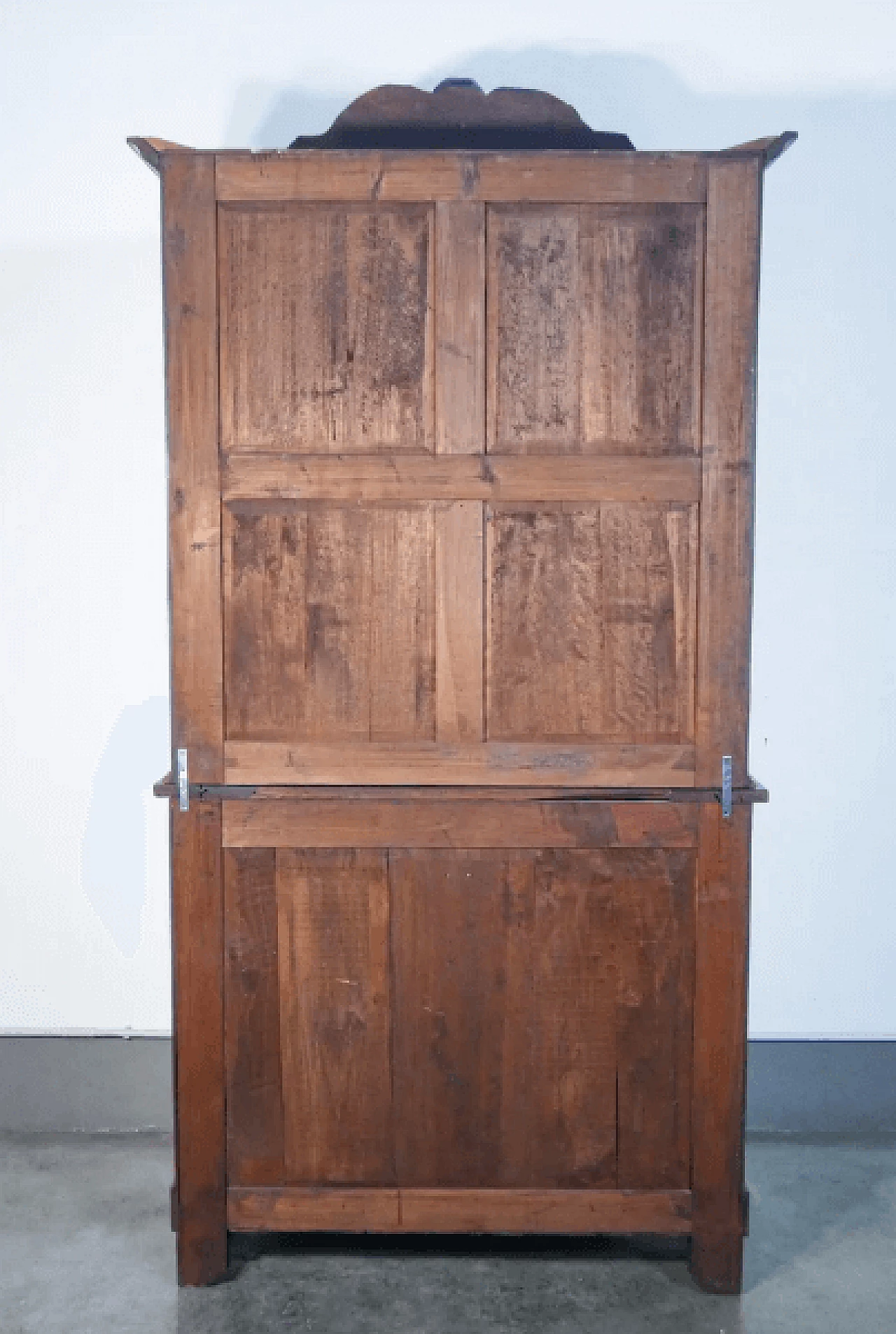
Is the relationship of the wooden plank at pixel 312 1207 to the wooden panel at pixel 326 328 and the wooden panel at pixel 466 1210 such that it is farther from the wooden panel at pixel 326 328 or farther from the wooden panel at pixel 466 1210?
the wooden panel at pixel 326 328

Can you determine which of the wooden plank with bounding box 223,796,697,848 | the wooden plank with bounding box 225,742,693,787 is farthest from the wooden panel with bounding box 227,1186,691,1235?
the wooden plank with bounding box 225,742,693,787

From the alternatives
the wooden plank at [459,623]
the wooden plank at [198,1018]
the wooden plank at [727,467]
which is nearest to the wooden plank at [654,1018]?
the wooden plank at [727,467]

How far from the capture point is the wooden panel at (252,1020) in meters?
2.34

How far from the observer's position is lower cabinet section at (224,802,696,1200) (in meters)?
2.33

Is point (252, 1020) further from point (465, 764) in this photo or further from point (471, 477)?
point (471, 477)

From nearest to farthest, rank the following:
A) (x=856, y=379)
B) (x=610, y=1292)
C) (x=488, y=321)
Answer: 1. (x=488, y=321)
2. (x=610, y=1292)
3. (x=856, y=379)

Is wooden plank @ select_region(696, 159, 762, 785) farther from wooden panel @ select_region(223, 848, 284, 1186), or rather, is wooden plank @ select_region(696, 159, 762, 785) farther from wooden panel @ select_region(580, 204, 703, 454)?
wooden panel @ select_region(223, 848, 284, 1186)

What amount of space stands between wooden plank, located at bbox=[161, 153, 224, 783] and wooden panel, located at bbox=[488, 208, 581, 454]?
519 mm

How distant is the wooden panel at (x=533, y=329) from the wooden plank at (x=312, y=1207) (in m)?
1.47

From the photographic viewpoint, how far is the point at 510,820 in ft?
7.59

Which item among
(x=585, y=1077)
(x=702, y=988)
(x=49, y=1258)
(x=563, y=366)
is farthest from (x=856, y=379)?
(x=49, y=1258)

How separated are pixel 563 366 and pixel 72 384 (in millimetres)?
1350

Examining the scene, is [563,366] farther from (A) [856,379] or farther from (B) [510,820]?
(A) [856,379]

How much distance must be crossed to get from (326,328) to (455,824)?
956mm
